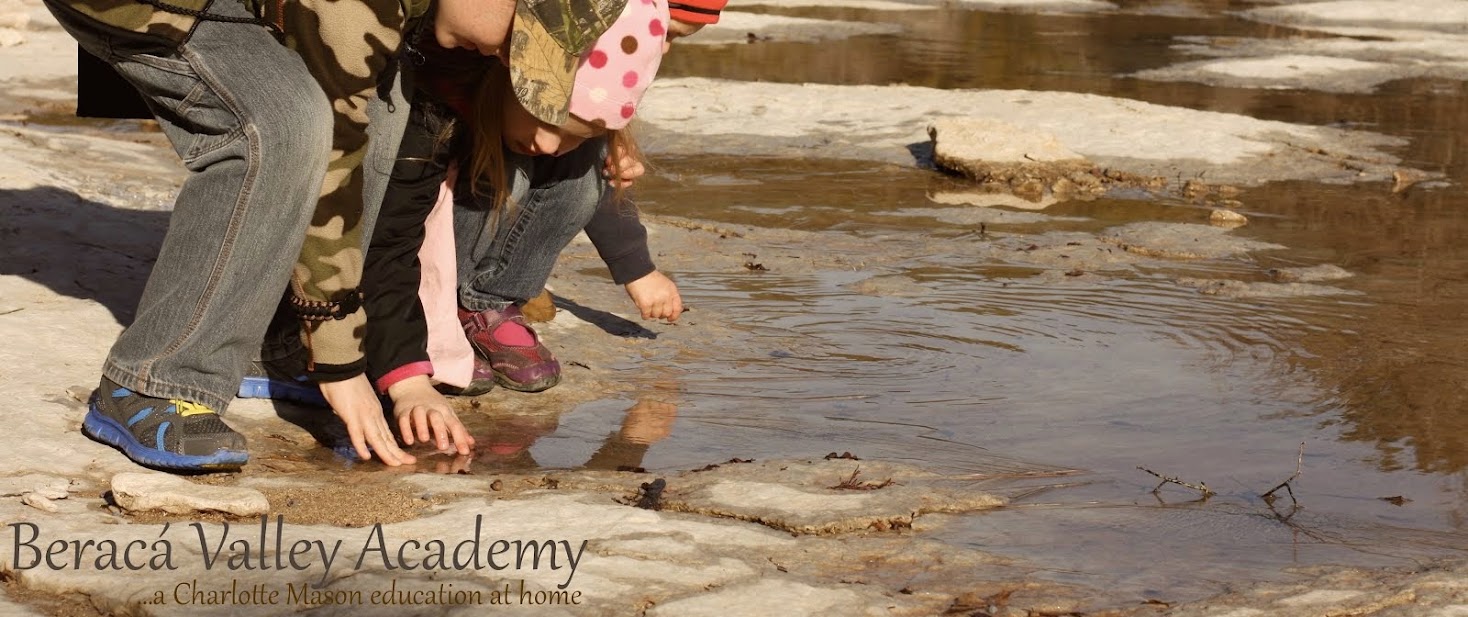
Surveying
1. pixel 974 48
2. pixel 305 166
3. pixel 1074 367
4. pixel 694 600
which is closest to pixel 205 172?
pixel 305 166

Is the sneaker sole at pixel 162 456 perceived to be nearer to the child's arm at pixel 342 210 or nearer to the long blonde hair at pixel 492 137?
the child's arm at pixel 342 210

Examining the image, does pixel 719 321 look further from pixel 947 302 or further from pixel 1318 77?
pixel 1318 77

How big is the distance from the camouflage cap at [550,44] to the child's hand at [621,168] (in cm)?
64

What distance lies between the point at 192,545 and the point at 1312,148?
18.2 feet

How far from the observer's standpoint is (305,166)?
2426 millimetres

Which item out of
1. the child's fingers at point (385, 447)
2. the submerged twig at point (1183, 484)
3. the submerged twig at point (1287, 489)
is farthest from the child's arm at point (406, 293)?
the submerged twig at point (1287, 489)

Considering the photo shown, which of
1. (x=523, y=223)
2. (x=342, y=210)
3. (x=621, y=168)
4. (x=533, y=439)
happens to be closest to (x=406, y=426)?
(x=533, y=439)

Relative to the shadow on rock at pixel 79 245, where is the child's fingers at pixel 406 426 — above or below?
above

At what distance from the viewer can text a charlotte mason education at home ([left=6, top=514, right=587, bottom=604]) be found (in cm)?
198

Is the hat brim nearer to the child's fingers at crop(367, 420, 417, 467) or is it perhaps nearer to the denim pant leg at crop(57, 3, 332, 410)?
the denim pant leg at crop(57, 3, 332, 410)

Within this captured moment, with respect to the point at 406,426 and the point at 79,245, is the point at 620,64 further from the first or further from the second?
the point at 79,245

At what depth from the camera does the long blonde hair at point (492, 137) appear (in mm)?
2764

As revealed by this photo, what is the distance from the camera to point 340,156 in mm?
2531

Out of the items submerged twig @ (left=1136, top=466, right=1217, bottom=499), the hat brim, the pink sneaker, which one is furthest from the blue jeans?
submerged twig @ (left=1136, top=466, right=1217, bottom=499)
